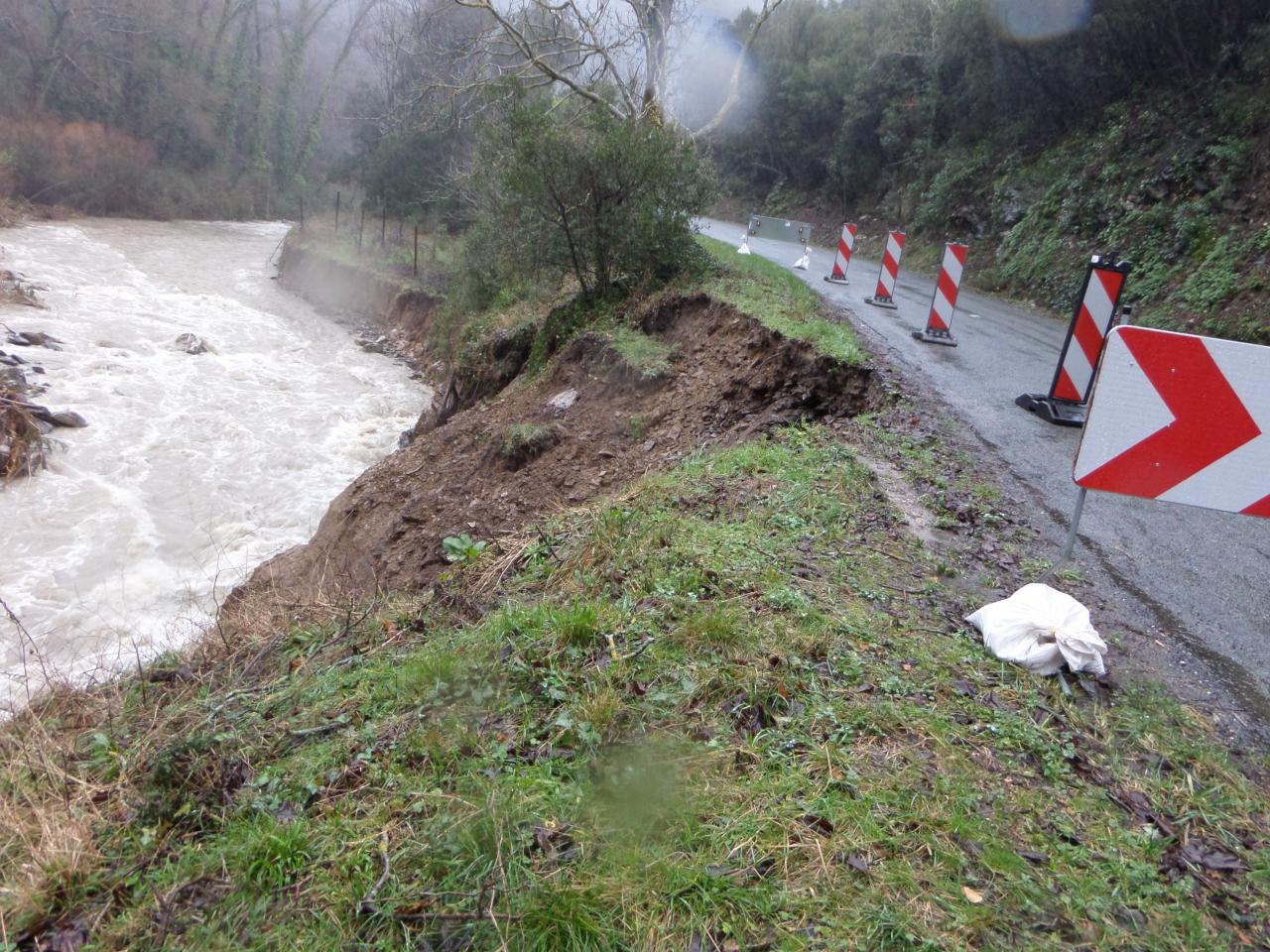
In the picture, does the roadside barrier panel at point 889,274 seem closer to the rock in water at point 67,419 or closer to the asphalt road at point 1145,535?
the asphalt road at point 1145,535

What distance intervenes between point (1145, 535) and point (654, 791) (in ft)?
12.7

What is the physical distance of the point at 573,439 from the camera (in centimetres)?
1016

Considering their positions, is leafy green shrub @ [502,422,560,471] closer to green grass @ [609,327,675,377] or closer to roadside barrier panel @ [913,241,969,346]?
green grass @ [609,327,675,377]

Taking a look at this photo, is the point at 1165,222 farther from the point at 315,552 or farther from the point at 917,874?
the point at 917,874

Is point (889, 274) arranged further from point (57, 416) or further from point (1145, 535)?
point (57, 416)

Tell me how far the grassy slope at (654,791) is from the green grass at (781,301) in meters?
4.48

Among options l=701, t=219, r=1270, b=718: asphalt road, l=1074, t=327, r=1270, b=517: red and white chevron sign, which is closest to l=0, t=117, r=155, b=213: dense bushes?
l=701, t=219, r=1270, b=718: asphalt road

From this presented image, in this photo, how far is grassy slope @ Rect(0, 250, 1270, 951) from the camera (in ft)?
7.93

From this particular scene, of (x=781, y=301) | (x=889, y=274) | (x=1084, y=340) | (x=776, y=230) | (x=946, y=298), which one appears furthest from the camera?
(x=776, y=230)

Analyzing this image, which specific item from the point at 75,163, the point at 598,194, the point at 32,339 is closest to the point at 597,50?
the point at 598,194

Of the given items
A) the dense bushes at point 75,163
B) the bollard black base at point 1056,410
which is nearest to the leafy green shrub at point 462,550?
the bollard black base at point 1056,410

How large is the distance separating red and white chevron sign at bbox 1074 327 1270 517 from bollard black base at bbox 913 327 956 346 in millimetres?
6675

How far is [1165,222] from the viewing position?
1565cm

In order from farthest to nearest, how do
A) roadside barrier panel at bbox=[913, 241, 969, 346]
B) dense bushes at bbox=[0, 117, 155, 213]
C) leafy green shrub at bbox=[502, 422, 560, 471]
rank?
1. dense bushes at bbox=[0, 117, 155, 213]
2. roadside barrier panel at bbox=[913, 241, 969, 346]
3. leafy green shrub at bbox=[502, 422, 560, 471]
